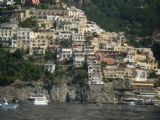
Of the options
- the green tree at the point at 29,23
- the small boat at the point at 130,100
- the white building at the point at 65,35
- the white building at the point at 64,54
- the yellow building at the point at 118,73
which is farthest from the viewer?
the green tree at the point at 29,23

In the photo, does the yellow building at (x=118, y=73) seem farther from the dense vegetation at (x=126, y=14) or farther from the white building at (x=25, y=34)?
the dense vegetation at (x=126, y=14)

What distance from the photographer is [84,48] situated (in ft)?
423

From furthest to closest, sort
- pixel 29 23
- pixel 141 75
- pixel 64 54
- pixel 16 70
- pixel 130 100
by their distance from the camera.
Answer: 1. pixel 29 23
2. pixel 141 75
3. pixel 64 54
4. pixel 130 100
5. pixel 16 70

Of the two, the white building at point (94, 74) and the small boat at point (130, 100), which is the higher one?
the white building at point (94, 74)

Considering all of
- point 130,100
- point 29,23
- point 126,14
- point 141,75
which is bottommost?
point 130,100

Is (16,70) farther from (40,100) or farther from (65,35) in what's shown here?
(65,35)

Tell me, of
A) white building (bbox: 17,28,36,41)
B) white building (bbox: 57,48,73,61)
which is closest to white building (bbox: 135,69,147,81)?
white building (bbox: 57,48,73,61)

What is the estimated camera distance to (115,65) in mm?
126125

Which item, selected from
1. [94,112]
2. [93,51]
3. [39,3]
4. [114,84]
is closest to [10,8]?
[39,3]

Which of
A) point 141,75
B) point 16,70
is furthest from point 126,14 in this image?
point 16,70

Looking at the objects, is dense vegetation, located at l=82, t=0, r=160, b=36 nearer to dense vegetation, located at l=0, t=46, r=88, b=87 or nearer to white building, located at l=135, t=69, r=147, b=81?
white building, located at l=135, t=69, r=147, b=81

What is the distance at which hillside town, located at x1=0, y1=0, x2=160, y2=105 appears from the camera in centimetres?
12250

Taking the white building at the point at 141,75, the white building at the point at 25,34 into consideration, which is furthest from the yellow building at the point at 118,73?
the white building at the point at 25,34

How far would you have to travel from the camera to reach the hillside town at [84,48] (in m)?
122
